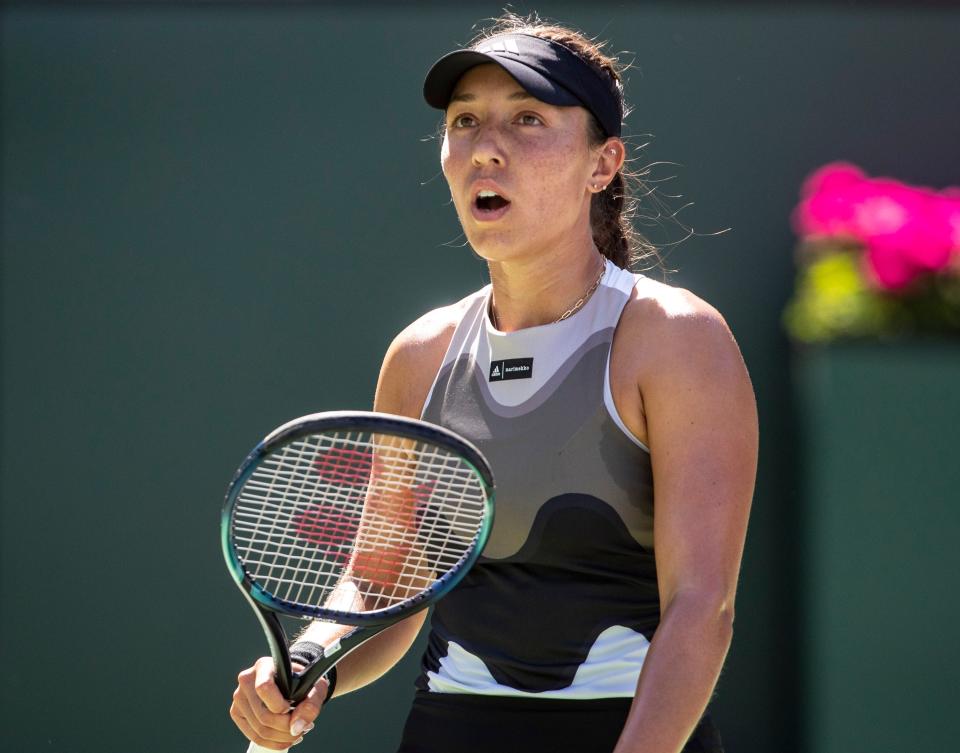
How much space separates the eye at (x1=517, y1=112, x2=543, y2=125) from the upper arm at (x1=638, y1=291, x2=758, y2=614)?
391mm

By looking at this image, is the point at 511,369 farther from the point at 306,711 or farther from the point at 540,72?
the point at 306,711

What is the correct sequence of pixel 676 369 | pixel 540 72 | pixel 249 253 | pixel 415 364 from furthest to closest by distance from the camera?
pixel 249 253 → pixel 415 364 → pixel 540 72 → pixel 676 369

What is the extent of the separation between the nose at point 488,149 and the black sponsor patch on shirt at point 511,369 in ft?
1.01

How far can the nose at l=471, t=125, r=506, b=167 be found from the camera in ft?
7.02

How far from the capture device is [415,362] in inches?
Result: 93.4

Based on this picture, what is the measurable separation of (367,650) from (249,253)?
232 centimetres

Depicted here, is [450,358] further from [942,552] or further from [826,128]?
[826,128]

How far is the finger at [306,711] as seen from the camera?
2025 mm

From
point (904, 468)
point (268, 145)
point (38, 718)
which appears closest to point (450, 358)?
point (904, 468)

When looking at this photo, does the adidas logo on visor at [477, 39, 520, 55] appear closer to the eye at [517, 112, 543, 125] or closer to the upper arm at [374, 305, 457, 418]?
the eye at [517, 112, 543, 125]

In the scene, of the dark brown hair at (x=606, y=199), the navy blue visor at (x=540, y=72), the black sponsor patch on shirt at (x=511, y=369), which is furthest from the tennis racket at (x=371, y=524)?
the navy blue visor at (x=540, y=72)

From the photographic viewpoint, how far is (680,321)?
2.05 metres

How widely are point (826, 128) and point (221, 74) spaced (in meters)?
1.91

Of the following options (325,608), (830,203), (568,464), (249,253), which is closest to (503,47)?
(568,464)
